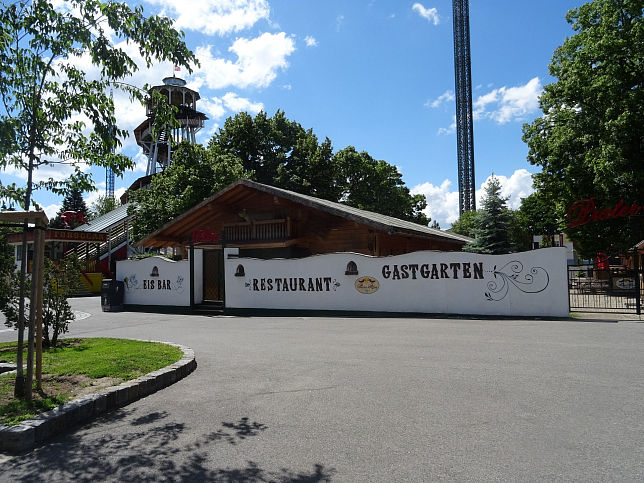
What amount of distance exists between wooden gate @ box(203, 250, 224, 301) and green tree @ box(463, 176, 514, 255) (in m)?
12.5

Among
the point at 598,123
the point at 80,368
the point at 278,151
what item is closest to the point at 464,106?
the point at 278,151

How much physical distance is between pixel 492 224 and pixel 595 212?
4.46 metres

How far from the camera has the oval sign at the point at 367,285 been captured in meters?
15.1

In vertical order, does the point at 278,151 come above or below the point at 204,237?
above

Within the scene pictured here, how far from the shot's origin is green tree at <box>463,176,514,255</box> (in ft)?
75.4

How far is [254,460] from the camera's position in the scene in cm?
393

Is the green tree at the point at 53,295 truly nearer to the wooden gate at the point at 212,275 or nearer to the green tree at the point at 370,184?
the wooden gate at the point at 212,275

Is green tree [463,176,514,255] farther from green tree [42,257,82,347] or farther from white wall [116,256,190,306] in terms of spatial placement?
green tree [42,257,82,347]

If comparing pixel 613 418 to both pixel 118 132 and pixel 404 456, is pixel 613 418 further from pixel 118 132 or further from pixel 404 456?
pixel 118 132

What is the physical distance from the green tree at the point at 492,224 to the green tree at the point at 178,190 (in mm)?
14906

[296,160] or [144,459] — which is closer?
[144,459]

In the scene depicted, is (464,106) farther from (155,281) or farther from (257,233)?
(155,281)

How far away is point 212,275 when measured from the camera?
19188mm

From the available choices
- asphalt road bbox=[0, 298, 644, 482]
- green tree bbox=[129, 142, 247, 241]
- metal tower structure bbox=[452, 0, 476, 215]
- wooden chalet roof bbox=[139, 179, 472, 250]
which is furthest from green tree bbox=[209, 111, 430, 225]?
metal tower structure bbox=[452, 0, 476, 215]
